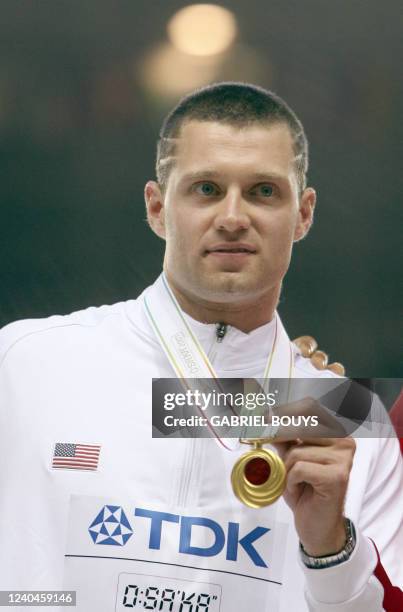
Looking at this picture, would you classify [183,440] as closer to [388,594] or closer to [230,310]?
[230,310]

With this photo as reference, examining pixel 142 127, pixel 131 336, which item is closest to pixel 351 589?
pixel 131 336

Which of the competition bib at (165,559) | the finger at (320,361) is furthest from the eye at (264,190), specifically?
the competition bib at (165,559)

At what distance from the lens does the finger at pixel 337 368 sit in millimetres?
1675

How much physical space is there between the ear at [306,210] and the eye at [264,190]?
0.07 metres

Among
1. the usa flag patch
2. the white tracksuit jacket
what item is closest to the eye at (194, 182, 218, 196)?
the white tracksuit jacket

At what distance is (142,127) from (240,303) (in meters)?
0.36

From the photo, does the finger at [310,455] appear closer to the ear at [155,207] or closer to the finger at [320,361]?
the finger at [320,361]

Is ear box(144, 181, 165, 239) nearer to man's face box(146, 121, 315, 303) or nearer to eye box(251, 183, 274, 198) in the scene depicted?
man's face box(146, 121, 315, 303)

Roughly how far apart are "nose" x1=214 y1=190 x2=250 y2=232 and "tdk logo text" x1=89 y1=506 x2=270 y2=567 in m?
0.49

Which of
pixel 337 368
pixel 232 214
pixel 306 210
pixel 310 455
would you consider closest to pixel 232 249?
pixel 232 214

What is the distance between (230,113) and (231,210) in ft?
0.58

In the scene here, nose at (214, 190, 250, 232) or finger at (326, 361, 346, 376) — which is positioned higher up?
nose at (214, 190, 250, 232)

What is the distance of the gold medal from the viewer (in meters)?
1.38

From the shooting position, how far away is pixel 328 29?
172 centimetres
